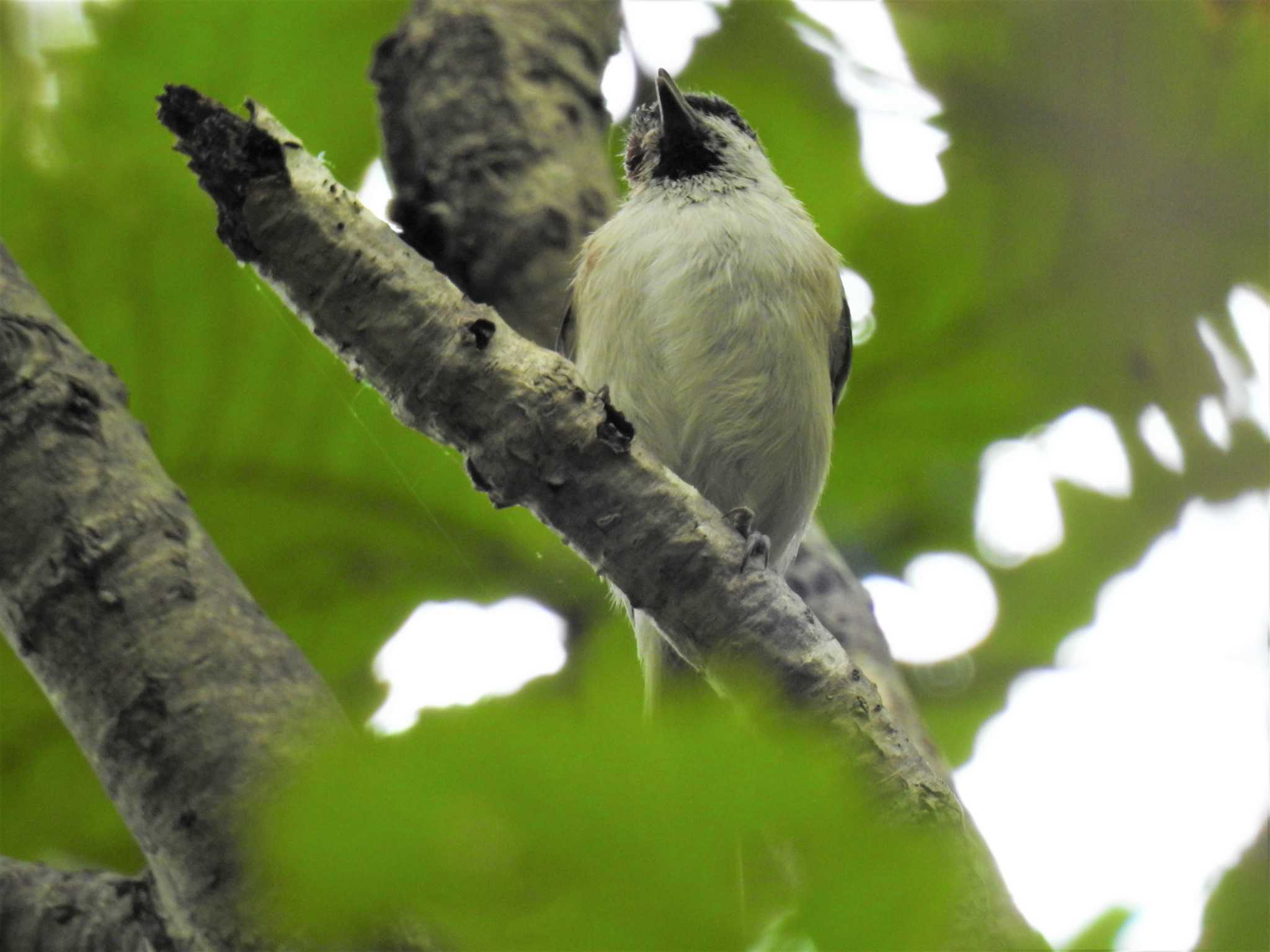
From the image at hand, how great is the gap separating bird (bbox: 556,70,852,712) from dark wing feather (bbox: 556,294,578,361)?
1cm

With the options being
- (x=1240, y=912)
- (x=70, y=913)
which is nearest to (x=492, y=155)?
(x=70, y=913)

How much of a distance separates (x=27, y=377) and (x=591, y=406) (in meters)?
0.75

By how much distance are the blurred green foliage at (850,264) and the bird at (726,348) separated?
4.2 inches

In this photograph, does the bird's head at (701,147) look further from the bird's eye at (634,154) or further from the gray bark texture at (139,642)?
the gray bark texture at (139,642)

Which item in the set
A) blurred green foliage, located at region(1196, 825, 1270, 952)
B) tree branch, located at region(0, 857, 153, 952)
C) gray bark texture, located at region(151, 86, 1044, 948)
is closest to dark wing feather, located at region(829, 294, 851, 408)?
gray bark texture, located at region(151, 86, 1044, 948)

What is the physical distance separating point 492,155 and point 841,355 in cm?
91

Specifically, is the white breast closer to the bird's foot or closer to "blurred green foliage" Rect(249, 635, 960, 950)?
the bird's foot

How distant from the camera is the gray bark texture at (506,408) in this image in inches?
52.1

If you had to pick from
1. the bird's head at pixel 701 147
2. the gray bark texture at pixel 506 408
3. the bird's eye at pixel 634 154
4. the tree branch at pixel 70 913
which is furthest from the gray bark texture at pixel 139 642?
the bird's eye at pixel 634 154

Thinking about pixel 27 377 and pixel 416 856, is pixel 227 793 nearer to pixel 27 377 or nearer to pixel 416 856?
pixel 27 377

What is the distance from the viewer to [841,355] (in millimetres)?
2744

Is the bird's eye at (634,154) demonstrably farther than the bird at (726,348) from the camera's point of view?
Yes

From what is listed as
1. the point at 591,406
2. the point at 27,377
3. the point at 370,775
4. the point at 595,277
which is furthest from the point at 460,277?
the point at 370,775

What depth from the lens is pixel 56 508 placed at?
152 centimetres
